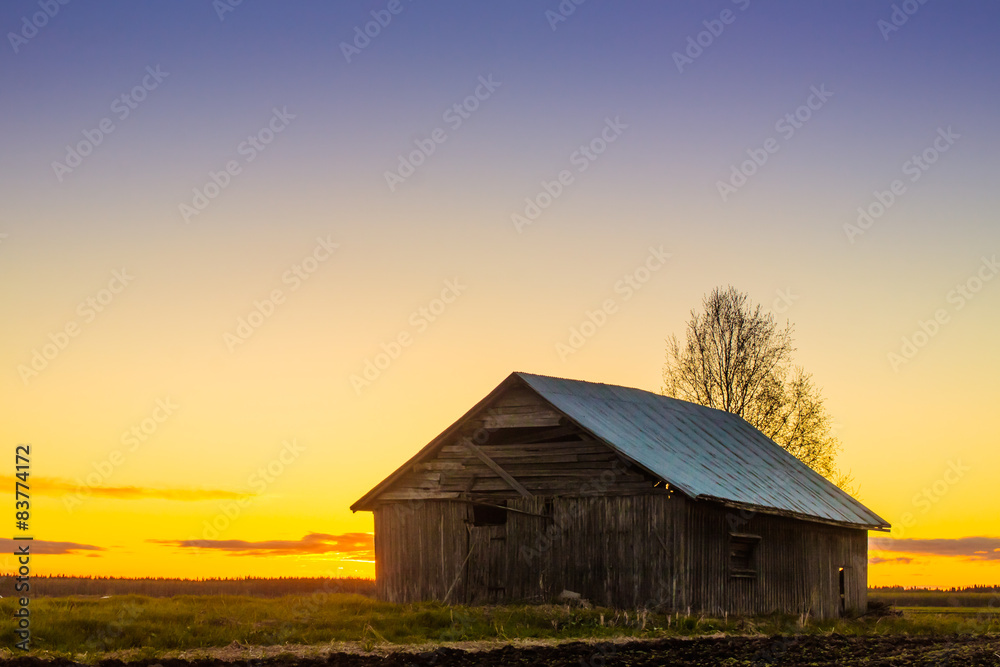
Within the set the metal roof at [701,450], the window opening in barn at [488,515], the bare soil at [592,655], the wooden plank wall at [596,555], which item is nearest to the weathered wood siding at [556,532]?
the wooden plank wall at [596,555]

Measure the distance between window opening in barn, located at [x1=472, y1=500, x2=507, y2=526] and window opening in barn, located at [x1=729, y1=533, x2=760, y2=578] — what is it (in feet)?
19.5

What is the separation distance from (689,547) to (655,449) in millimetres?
3418

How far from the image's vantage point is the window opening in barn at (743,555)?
26.8 meters

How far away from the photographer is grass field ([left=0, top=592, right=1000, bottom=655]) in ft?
61.9

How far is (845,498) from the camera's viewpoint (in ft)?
119

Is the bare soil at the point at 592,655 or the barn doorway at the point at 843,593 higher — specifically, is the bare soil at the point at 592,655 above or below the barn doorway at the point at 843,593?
above

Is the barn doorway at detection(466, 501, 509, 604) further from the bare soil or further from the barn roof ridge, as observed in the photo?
the bare soil

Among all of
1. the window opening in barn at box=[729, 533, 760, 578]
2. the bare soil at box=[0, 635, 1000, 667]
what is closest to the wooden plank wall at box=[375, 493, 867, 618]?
the window opening in barn at box=[729, 533, 760, 578]

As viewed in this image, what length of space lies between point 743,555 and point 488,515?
22.4 feet

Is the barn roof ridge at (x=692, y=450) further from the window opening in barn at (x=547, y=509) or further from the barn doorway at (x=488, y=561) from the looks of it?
the barn doorway at (x=488, y=561)

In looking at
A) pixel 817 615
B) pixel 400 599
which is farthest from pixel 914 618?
pixel 400 599

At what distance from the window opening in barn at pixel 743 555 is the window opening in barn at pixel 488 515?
19.5ft

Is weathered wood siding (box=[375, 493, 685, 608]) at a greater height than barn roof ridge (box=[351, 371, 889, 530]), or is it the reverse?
barn roof ridge (box=[351, 371, 889, 530])

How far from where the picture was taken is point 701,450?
1233 inches
